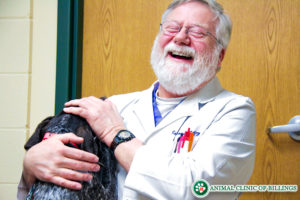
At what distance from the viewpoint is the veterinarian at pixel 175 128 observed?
2.00ft

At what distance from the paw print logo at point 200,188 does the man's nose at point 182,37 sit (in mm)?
423

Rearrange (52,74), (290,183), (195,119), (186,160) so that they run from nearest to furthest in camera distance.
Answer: (186,160)
(195,119)
(290,183)
(52,74)

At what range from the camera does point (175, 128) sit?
2.53 feet

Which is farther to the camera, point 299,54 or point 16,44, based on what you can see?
point 16,44

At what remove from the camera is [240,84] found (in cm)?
111

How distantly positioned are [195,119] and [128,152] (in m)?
0.22

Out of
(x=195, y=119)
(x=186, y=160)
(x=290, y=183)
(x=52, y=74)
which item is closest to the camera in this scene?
(x=186, y=160)

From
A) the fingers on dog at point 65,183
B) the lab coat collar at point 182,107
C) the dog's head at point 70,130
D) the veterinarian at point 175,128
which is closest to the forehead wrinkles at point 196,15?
the veterinarian at point 175,128

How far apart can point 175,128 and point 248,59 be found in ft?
1.74

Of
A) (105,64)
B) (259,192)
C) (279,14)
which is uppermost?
(279,14)

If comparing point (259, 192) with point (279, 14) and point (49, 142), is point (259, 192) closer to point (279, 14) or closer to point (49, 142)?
point (279, 14)

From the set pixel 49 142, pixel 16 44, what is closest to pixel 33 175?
pixel 49 142

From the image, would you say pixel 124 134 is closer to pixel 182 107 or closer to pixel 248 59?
pixel 182 107

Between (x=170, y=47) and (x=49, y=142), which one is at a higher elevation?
(x=170, y=47)
